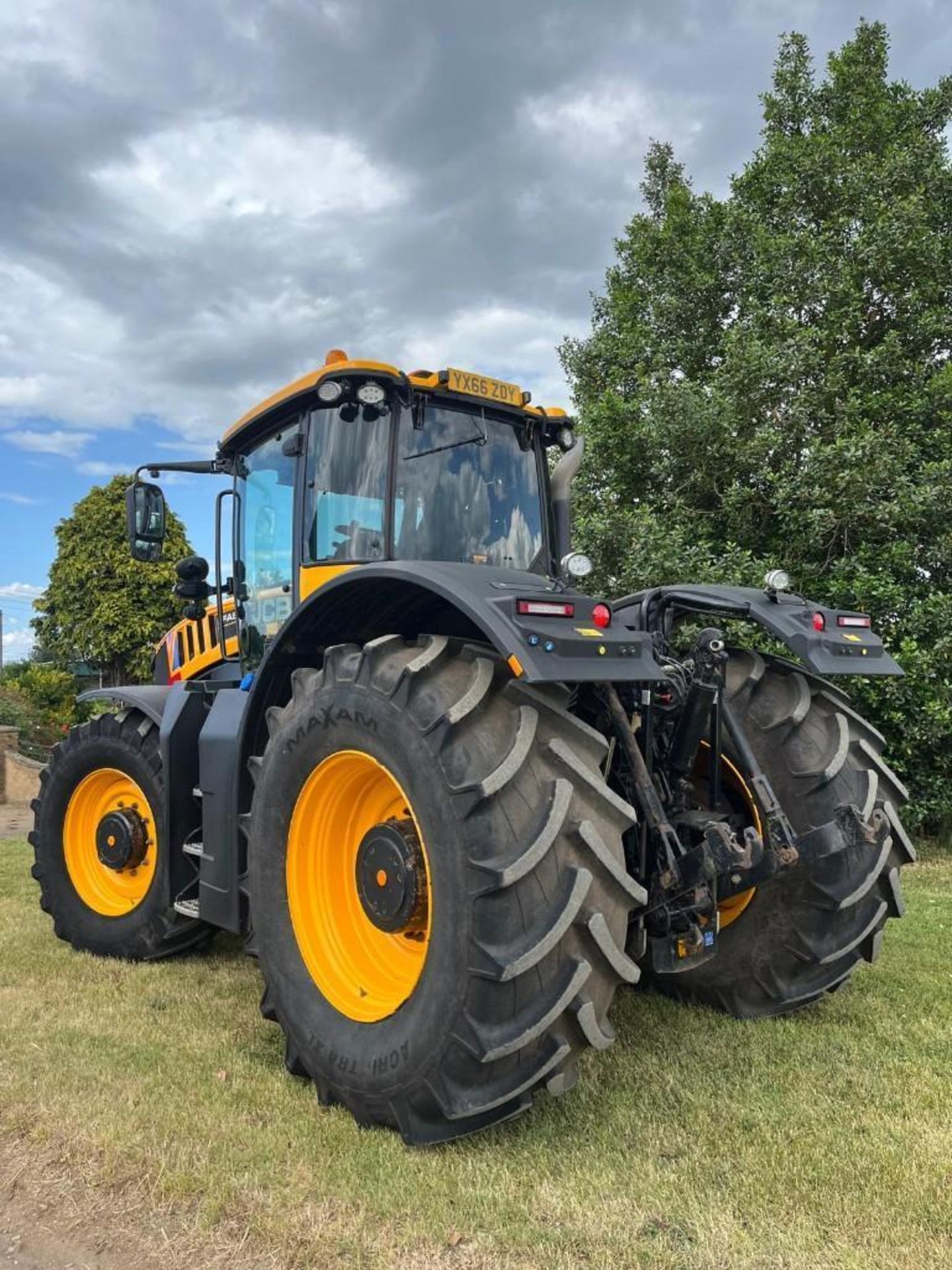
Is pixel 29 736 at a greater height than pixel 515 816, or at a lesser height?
lesser

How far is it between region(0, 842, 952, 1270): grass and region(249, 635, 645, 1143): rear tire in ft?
0.73

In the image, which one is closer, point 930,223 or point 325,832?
point 325,832

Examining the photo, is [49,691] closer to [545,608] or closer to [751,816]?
[751,816]

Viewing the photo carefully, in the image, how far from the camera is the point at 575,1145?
→ 2.73 meters

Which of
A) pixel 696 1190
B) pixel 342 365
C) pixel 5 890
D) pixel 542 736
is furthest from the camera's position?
pixel 5 890

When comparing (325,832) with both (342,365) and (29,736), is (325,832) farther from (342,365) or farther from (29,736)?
(29,736)

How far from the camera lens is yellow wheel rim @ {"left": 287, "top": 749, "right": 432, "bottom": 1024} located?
3.21m

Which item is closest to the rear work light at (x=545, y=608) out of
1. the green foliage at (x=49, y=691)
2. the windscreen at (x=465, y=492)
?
the windscreen at (x=465, y=492)

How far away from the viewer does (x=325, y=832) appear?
342 cm

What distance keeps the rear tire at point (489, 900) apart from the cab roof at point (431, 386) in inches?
58.7

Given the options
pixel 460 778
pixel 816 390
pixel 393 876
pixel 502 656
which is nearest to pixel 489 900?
pixel 460 778

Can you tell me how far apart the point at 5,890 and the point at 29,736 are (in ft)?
40.0

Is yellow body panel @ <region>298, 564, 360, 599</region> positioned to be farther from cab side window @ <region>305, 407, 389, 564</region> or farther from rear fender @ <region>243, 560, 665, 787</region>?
rear fender @ <region>243, 560, 665, 787</region>

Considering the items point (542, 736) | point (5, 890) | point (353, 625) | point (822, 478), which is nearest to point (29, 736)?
point (5, 890)
